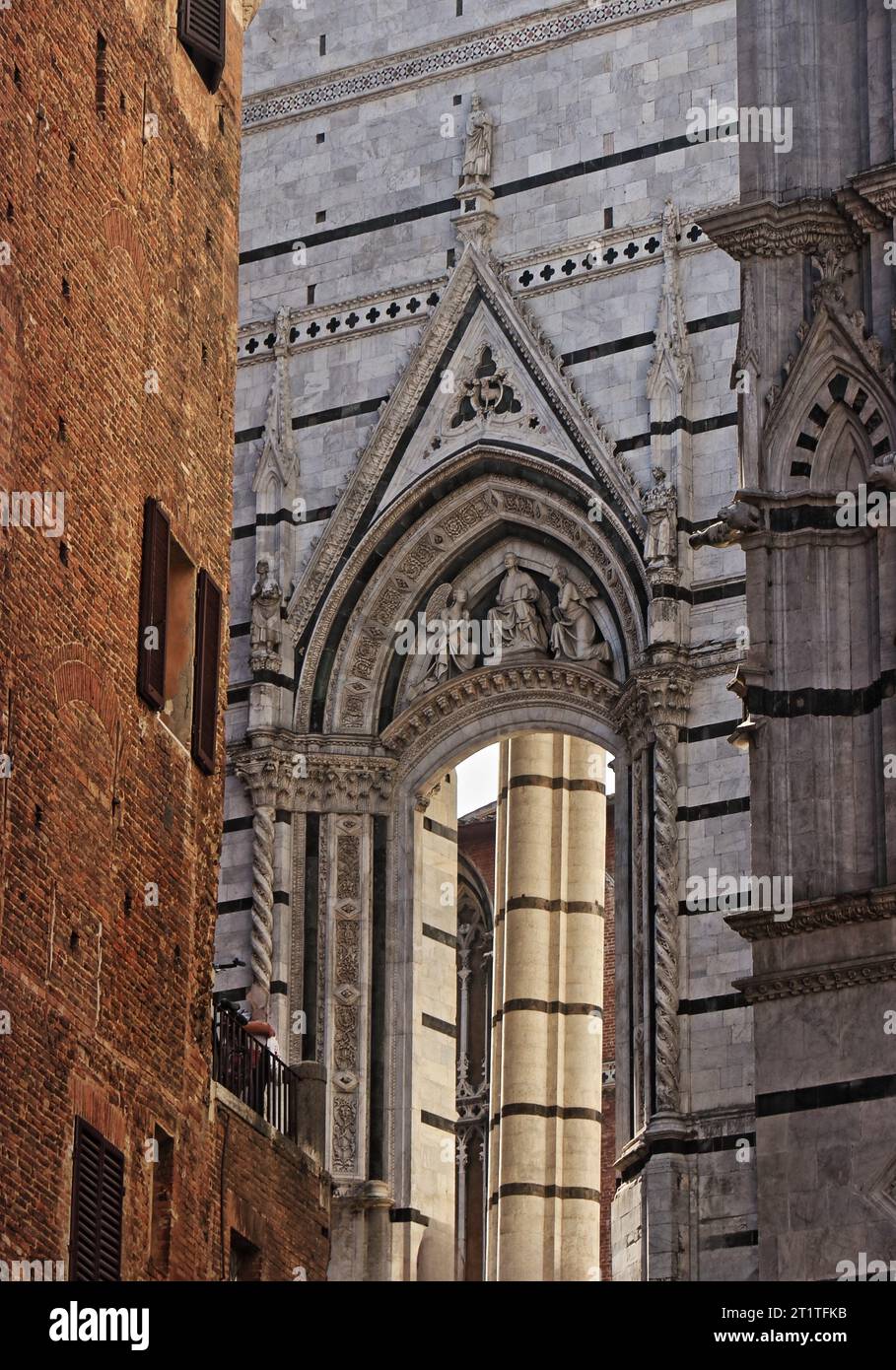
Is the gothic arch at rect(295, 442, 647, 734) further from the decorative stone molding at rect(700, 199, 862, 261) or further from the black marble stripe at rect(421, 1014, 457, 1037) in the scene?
the decorative stone molding at rect(700, 199, 862, 261)

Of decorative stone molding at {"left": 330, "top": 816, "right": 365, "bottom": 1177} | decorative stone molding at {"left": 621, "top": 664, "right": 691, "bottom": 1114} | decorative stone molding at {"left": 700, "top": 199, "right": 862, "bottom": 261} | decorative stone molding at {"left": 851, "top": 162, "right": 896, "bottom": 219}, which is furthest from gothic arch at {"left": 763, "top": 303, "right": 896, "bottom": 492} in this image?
decorative stone molding at {"left": 330, "top": 816, "right": 365, "bottom": 1177}

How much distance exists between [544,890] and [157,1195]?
33.6 feet

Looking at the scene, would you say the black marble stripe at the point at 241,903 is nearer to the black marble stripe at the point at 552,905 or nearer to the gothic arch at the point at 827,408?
the black marble stripe at the point at 552,905

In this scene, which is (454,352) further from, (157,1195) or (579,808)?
(157,1195)

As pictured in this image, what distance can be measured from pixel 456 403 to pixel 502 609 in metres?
1.66

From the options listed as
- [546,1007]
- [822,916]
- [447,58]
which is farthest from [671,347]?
[822,916]

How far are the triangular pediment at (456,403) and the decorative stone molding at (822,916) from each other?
9.85 metres

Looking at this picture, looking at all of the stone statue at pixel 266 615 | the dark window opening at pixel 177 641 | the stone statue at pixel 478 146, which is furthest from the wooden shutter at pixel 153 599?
the stone statue at pixel 478 146

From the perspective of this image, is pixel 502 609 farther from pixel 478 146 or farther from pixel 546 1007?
pixel 478 146

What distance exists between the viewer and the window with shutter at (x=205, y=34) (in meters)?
19.9

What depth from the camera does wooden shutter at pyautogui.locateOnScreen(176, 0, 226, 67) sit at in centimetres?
1989
